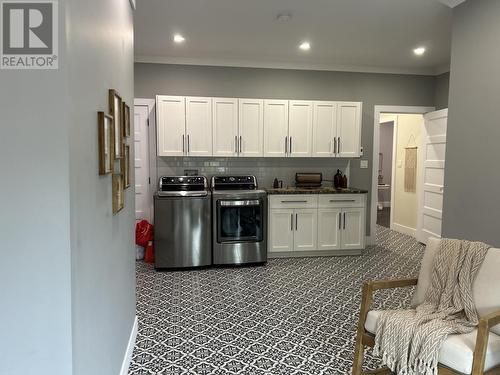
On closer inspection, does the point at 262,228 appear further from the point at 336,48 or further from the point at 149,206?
the point at 336,48

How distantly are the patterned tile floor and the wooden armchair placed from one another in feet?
1.57

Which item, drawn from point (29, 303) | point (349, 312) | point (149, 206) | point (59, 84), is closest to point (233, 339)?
point (349, 312)

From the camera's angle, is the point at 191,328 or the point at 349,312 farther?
the point at 349,312

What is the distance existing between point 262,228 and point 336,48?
2.50 m

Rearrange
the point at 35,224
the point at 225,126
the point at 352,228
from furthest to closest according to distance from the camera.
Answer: the point at 352,228, the point at 225,126, the point at 35,224

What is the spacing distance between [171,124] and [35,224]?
388 cm

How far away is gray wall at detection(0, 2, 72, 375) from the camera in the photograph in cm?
124

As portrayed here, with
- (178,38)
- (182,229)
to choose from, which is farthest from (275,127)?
(182,229)

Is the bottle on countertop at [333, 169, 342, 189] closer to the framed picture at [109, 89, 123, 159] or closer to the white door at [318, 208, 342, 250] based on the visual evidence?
the white door at [318, 208, 342, 250]

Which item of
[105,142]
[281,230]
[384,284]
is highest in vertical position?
[105,142]

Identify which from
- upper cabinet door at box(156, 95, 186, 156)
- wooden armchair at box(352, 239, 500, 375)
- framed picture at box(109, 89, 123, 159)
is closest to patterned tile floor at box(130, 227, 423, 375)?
wooden armchair at box(352, 239, 500, 375)

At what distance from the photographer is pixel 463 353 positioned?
5.95 feet

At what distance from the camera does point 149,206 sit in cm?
552

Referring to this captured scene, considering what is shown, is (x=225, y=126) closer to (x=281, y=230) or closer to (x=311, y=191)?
(x=311, y=191)
